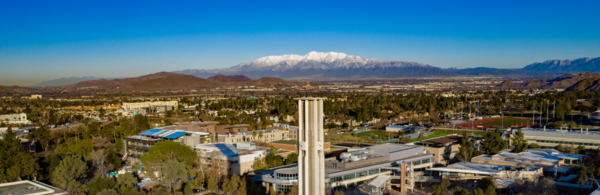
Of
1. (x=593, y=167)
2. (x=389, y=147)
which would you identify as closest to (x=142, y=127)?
(x=389, y=147)

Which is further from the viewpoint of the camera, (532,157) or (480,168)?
(532,157)

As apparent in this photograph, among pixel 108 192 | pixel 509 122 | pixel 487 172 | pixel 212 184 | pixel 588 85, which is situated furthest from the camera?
pixel 588 85

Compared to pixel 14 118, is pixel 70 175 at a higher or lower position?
higher

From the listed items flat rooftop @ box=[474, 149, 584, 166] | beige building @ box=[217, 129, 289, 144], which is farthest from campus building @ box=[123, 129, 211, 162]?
flat rooftop @ box=[474, 149, 584, 166]

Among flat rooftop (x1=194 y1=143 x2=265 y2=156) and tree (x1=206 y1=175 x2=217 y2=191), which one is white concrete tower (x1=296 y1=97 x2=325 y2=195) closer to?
tree (x1=206 y1=175 x2=217 y2=191)

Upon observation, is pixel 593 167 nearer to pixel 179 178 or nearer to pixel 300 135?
pixel 300 135

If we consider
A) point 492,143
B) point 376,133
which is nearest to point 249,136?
point 376,133

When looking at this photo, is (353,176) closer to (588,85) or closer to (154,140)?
(154,140)
